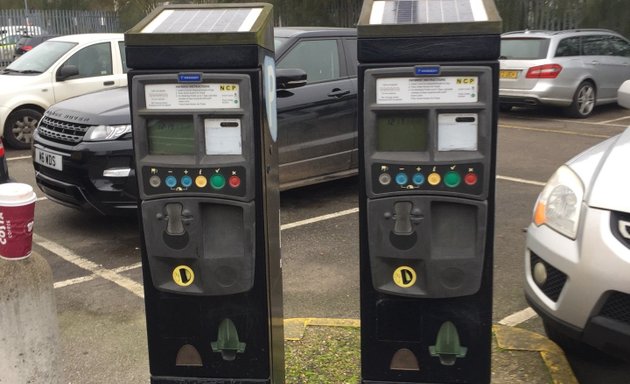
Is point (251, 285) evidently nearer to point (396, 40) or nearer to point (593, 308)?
point (396, 40)

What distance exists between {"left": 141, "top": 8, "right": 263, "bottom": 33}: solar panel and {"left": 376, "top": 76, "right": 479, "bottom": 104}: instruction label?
0.53 metres

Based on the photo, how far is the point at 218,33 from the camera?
236 cm

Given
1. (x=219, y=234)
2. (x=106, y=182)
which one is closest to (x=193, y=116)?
(x=219, y=234)

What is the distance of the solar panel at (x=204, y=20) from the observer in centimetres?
241

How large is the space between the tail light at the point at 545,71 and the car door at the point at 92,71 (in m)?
6.65

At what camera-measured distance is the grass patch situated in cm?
323

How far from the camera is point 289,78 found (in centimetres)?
560

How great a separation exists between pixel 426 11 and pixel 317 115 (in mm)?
3803

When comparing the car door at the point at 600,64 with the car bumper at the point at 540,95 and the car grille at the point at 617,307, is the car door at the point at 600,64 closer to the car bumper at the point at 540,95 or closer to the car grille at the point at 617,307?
the car bumper at the point at 540,95

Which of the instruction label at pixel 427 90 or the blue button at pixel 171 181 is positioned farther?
the blue button at pixel 171 181

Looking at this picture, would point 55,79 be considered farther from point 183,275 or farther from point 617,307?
point 617,307

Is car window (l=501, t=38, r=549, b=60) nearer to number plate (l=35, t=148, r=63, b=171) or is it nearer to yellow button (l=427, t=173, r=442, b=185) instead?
number plate (l=35, t=148, r=63, b=171)

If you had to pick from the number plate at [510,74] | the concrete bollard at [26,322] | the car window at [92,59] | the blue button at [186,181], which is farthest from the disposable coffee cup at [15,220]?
the number plate at [510,74]

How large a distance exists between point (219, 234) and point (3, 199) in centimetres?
74
